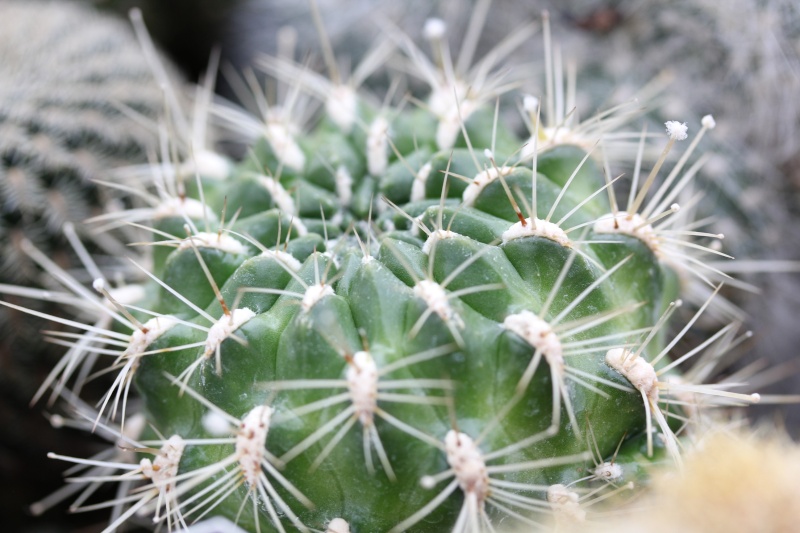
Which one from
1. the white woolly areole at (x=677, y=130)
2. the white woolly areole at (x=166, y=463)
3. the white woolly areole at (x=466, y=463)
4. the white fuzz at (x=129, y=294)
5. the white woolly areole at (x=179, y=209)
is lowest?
the white woolly areole at (x=166, y=463)

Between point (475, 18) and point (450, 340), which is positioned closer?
point (450, 340)

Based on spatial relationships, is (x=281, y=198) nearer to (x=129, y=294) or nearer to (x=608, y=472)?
(x=129, y=294)

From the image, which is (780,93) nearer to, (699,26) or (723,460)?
(699,26)

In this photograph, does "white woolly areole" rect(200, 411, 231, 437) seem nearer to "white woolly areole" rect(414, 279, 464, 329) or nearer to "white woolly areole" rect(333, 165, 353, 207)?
"white woolly areole" rect(414, 279, 464, 329)

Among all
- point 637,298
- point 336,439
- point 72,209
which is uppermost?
point 637,298

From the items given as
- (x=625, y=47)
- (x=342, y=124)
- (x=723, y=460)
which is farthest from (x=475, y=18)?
(x=723, y=460)

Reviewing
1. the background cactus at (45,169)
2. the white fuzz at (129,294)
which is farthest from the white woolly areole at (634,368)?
the background cactus at (45,169)

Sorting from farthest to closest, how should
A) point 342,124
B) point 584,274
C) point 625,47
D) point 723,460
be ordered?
1. point 625,47
2. point 342,124
3. point 584,274
4. point 723,460

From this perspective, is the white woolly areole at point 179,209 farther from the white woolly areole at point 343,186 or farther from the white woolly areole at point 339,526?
the white woolly areole at point 339,526
